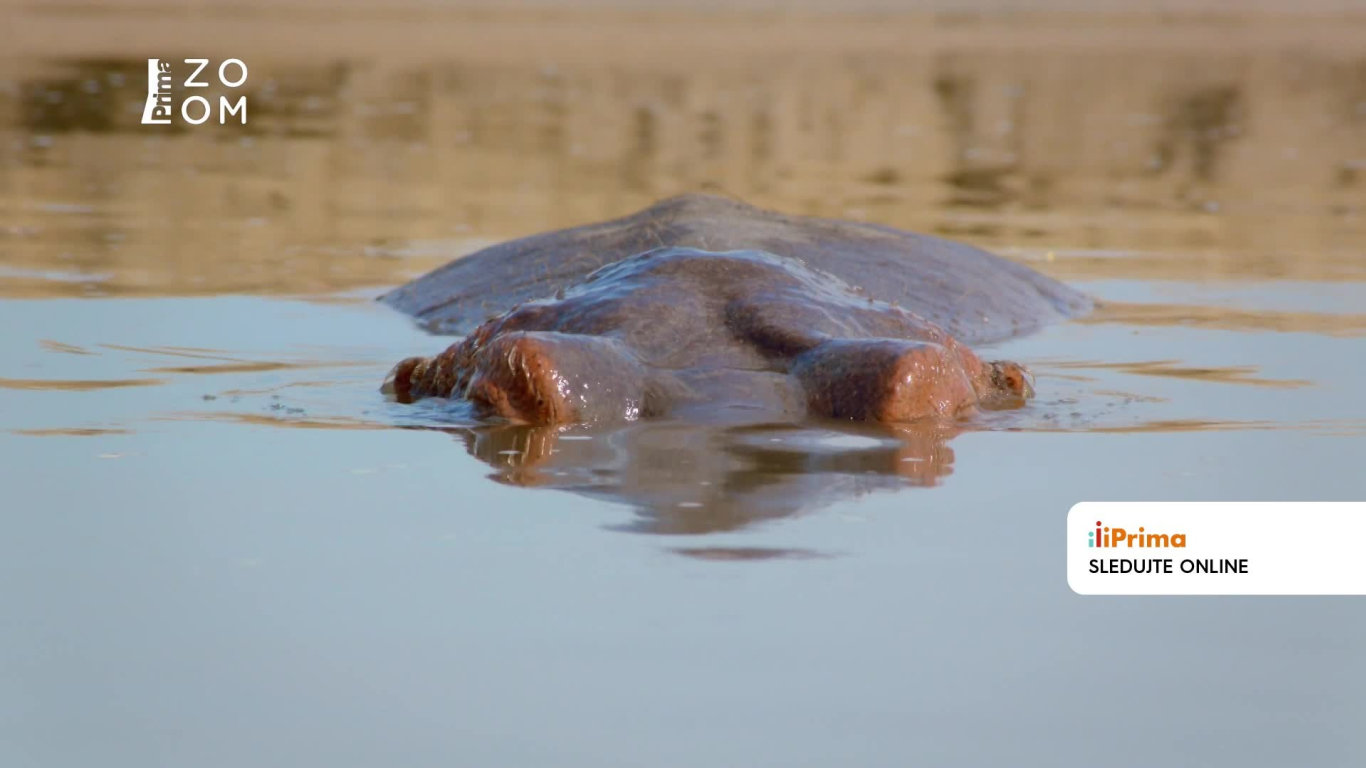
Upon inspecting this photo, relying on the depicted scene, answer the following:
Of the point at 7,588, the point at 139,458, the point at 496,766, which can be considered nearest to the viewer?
the point at 496,766

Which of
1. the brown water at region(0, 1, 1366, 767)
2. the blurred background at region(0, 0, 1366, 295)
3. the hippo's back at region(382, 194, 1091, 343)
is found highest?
the blurred background at region(0, 0, 1366, 295)

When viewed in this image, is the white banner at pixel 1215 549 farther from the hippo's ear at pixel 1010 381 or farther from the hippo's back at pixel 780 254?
the hippo's back at pixel 780 254

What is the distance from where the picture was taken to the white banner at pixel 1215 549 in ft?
12.2

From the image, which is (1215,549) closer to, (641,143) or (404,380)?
(404,380)

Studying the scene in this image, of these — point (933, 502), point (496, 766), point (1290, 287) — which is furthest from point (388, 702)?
point (1290, 287)

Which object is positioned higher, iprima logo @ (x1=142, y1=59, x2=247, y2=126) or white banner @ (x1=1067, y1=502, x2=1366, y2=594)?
iprima logo @ (x1=142, y1=59, x2=247, y2=126)

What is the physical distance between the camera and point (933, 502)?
4.39 metres

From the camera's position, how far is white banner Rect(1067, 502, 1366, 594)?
3.73 meters

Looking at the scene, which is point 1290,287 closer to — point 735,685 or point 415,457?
point 415,457

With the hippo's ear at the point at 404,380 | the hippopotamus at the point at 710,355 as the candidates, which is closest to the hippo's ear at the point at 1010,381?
the hippopotamus at the point at 710,355

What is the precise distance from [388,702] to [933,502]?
167 cm

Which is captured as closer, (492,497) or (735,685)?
(735,685)

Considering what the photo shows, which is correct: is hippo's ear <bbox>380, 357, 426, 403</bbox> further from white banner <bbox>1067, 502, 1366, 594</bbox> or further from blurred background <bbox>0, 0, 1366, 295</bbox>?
blurred background <bbox>0, 0, 1366, 295</bbox>

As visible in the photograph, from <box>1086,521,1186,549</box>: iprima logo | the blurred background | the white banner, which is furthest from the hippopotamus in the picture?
the blurred background
